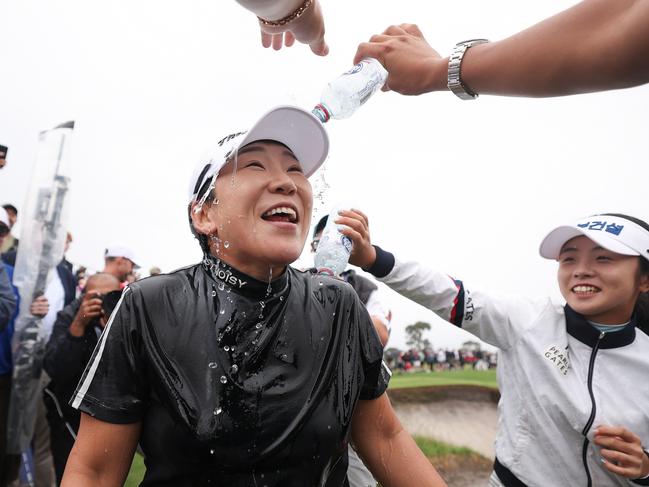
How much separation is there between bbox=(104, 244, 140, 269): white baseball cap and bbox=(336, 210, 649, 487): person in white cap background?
11.6 ft

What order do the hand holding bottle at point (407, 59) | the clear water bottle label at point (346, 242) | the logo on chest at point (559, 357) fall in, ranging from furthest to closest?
the logo on chest at point (559, 357)
the clear water bottle label at point (346, 242)
the hand holding bottle at point (407, 59)

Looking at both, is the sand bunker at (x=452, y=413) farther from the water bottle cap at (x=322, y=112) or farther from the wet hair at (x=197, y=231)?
the wet hair at (x=197, y=231)

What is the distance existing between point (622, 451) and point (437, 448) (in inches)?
263

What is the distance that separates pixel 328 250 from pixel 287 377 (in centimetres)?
85

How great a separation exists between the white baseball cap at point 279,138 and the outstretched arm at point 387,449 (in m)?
0.92

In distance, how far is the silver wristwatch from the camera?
177 centimetres

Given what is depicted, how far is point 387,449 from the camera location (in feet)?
5.97

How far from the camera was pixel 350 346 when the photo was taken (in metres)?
1.78

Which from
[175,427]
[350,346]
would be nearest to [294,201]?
[350,346]

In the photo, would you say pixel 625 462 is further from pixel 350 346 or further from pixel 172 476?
pixel 172 476

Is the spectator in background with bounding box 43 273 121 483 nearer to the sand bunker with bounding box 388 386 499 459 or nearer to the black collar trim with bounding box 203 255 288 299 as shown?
the black collar trim with bounding box 203 255 288 299

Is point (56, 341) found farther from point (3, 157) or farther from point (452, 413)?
point (452, 413)

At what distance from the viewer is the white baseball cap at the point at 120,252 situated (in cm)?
531

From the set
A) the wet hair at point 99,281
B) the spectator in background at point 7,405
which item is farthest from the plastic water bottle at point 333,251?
the spectator in background at point 7,405
